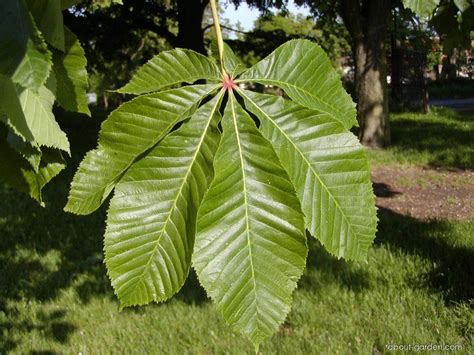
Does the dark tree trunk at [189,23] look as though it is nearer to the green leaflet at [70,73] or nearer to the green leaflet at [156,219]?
the green leaflet at [70,73]

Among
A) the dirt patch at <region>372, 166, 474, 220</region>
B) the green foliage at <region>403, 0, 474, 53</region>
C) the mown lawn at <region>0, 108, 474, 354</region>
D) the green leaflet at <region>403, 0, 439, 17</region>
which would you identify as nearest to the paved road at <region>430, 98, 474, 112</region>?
the dirt patch at <region>372, 166, 474, 220</region>

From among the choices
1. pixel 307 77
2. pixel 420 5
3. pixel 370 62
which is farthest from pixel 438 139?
pixel 307 77

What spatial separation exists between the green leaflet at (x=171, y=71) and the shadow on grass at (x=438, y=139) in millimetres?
7637

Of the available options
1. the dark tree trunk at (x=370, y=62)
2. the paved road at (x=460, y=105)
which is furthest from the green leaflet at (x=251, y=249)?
the paved road at (x=460, y=105)

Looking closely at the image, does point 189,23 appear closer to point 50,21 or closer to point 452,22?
point 452,22

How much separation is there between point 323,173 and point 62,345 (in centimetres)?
310

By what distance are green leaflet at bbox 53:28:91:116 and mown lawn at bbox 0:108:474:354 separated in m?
2.49

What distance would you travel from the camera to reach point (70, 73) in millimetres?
677

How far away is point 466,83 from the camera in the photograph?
21.4 metres

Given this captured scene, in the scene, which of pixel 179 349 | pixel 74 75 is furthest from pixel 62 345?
pixel 74 75

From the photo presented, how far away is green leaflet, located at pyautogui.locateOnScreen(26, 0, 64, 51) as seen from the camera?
2.00 feet

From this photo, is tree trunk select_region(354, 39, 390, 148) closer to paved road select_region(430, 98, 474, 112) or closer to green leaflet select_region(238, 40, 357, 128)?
paved road select_region(430, 98, 474, 112)

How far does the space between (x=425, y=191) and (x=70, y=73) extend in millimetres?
6533

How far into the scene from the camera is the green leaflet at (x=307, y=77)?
2.21 ft
